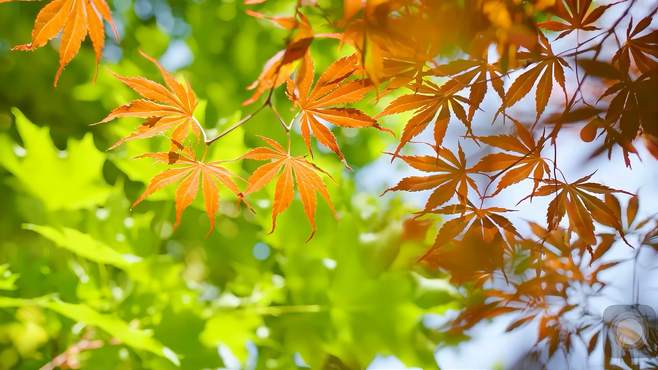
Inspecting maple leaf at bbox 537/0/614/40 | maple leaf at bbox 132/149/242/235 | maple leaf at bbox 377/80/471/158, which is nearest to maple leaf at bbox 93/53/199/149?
maple leaf at bbox 132/149/242/235

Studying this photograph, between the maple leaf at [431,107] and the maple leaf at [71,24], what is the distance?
257mm

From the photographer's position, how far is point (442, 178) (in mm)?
505

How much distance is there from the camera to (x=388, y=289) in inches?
35.0

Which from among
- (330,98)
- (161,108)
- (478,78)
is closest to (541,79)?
(478,78)

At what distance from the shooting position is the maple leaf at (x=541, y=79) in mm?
444

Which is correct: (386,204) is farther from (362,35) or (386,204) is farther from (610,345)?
(362,35)

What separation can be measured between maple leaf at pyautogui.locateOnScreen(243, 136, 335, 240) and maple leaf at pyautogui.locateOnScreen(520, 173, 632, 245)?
21 centimetres

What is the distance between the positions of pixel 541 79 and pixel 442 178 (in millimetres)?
124

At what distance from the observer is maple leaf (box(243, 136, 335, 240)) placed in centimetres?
47

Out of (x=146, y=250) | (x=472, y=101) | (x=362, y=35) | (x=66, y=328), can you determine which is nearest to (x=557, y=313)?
(x=472, y=101)

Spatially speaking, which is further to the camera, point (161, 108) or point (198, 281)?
point (198, 281)

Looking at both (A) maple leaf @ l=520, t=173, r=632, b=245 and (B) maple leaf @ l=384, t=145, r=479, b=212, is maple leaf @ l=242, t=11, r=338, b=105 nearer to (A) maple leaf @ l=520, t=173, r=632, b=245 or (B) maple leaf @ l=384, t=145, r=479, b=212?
(B) maple leaf @ l=384, t=145, r=479, b=212

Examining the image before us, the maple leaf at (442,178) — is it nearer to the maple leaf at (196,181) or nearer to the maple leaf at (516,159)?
the maple leaf at (516,159)

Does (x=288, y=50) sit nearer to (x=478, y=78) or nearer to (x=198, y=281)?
(x=478, y=78)
